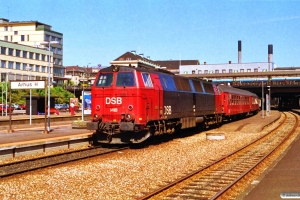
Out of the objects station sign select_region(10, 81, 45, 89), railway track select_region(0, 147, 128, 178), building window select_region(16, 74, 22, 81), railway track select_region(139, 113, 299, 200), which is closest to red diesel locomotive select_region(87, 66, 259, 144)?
railway track select_region(0, 147, 128, 178)

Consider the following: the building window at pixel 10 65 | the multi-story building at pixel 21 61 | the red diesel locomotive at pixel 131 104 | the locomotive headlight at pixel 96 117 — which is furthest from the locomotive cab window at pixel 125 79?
the building window at pixel 10 65

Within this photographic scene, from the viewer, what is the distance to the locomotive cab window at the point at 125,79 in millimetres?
18984

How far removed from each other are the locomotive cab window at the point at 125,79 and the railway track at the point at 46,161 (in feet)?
10.3

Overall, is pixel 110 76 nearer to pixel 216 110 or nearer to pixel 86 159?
pixel 86 159

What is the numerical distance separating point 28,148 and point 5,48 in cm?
7942

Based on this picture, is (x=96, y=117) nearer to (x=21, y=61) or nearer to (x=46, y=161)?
(x=46, y=161)

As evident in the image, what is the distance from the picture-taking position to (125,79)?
62.8ft

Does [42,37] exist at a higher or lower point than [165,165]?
higher

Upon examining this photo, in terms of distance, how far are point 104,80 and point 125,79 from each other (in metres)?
1.18

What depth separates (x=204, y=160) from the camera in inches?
630

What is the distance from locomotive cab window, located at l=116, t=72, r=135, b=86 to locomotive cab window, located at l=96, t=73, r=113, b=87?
0.44 meters

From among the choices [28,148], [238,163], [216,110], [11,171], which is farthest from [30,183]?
[216,110]

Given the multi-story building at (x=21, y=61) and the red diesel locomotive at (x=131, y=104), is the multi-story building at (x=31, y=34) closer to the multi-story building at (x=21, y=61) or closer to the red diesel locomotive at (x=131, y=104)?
the multi-story building at (x=21, y=61)

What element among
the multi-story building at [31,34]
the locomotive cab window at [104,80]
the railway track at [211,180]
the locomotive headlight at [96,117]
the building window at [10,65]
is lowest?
the railway track at [211,180]
